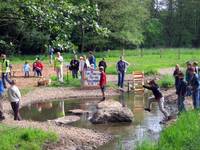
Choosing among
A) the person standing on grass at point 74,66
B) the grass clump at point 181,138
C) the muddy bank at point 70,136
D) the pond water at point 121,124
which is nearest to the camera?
the grass clump at point 181,138

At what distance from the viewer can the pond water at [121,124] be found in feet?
60.4

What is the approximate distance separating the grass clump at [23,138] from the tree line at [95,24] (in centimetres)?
268

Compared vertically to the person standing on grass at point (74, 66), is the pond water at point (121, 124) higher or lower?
lower

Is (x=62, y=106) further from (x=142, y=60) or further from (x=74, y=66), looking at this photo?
(x=142, y=60)

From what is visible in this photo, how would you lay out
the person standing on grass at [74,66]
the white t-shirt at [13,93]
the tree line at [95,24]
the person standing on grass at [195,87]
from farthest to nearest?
1. the person standing on grass at [74,66]
2. the person standing on grass at [195,87]
3. the white t-shirt at [13,93]
4. the tree line at [95,24]

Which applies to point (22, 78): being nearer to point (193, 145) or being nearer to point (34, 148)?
point (34, 148)

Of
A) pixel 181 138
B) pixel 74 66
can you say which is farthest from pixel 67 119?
pixel 74 66

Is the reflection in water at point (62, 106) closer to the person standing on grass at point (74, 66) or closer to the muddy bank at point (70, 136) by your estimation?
the muddy bank at point (70, 136)

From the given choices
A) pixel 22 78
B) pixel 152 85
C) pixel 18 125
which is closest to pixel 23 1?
pixel 18 125

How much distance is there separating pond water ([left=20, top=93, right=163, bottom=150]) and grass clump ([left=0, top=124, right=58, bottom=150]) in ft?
6.15

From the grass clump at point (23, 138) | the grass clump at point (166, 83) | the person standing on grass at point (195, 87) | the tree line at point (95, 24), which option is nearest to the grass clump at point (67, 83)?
the tree line at point (95, 24)

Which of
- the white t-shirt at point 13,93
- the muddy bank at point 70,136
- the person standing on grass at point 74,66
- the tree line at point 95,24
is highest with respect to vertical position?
the tree line at point 95,24

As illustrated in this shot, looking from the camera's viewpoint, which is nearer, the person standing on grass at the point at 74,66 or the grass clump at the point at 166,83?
the grass clump at the point at 166,83

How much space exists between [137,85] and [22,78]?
838 centimetres
